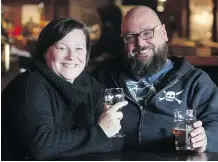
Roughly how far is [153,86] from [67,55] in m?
0.59

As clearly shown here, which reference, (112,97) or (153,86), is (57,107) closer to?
(112,97)

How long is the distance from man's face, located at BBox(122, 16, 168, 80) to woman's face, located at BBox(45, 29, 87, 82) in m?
0.49

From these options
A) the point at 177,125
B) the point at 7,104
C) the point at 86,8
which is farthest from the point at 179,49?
the point at 86,8

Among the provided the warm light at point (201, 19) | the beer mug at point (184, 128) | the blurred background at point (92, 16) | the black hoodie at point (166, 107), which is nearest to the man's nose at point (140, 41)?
the black hoodie at point (166, 107)

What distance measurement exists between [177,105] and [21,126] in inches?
32.0

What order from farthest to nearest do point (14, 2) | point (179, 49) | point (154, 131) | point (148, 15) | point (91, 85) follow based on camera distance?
1. point (14, 2)
2. point (179, 49)
3. point (148, 15)
4. point (154, 131)
5. point (91, 85)

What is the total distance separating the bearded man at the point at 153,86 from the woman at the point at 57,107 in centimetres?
29

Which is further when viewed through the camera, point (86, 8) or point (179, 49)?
point (86, 8)

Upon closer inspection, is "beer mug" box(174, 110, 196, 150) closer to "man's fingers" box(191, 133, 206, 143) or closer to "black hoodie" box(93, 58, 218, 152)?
"man's fingers" box(191, 133, 206, 143)

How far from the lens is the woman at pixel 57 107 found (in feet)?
5.56

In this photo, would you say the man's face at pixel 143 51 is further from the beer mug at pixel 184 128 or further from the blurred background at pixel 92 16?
the blurred background at pixel 92 16

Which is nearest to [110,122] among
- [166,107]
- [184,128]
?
[184,128]

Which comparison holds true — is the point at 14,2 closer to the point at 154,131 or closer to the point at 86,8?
the point at 86,8

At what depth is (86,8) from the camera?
8.11 meters
